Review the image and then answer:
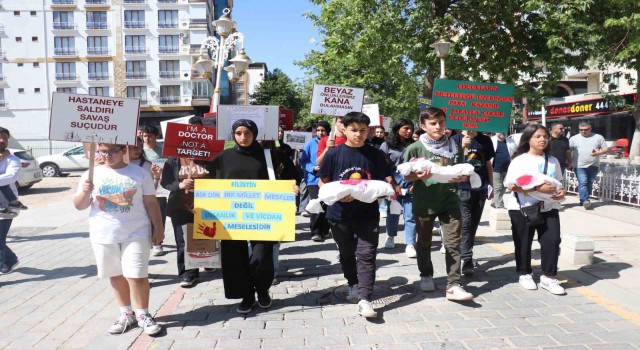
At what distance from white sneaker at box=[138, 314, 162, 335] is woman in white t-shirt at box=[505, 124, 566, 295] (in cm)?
366

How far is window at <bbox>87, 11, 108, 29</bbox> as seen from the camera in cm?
5756

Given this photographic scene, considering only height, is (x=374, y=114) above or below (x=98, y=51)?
below

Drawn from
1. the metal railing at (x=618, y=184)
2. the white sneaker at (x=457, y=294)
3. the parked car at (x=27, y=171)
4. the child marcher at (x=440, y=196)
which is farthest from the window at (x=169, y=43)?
the white sneaker at (x=457, y=294)

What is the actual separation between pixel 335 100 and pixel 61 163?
20.6 m

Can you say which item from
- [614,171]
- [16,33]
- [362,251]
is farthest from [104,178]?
[16,33]

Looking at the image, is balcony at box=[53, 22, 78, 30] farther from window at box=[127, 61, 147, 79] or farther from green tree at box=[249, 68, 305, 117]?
green tree at box=[249, 68, 305, 117]

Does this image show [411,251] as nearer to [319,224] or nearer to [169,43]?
[319,224]

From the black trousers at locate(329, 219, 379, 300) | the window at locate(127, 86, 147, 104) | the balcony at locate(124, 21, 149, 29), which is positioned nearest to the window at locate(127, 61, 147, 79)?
the window at locate(127, 86, 147, 104)

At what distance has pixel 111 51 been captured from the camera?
57844 millimetres

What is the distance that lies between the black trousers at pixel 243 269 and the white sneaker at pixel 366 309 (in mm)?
925

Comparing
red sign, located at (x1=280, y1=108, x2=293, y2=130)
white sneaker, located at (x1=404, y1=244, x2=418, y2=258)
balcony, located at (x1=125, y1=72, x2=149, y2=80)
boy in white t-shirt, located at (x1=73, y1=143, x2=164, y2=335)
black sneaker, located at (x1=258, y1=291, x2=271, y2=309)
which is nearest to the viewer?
boy in white t-shirt, located at (x1=73, y1=143, x2=164, y2=335)

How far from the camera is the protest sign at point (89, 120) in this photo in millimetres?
4383

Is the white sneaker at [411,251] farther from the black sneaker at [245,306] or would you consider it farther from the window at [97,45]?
the window at [97,45]

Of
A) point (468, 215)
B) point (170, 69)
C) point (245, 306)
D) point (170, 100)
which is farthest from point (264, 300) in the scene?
point (170, 69)
